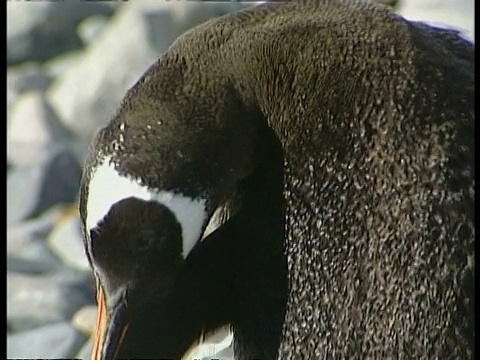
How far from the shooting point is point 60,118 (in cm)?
234

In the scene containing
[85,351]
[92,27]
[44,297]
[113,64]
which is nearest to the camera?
[85,351]

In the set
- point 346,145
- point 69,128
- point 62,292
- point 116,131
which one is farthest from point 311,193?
point 69,128

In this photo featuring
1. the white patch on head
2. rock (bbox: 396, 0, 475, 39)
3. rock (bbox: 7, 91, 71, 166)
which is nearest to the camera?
the white patch on head

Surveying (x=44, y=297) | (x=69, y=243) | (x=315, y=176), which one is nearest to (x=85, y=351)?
(x=44, y=297)

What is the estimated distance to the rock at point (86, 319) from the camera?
1772mm

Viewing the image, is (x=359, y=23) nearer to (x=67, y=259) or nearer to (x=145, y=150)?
(x=145, y=150)

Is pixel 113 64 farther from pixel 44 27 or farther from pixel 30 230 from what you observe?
pixel 30 230

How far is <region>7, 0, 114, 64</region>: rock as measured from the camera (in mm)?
2357

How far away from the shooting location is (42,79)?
2.41 m

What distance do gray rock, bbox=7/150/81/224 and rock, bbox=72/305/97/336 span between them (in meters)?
0.35

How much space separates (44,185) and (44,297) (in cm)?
33

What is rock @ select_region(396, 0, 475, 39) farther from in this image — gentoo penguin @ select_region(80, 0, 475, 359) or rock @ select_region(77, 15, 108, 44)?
rock @ select_region(77, 15, 108, 44)

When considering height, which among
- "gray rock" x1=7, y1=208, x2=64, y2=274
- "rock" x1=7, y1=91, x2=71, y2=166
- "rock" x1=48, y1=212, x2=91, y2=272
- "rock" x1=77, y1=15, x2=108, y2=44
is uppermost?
"rock" x1=77, y1=15, x2=108, y2=44

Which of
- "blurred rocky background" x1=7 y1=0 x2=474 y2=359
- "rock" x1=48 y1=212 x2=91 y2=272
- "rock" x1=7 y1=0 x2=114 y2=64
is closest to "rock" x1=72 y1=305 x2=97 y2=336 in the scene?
"blurred rocky background" x1=7 y1=0 x2=474 y2=359
